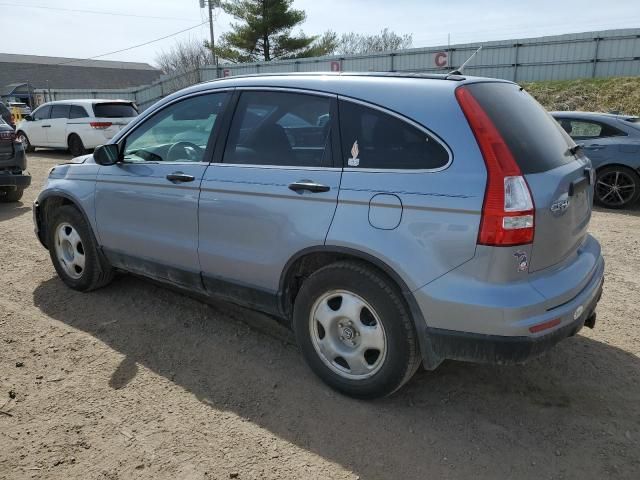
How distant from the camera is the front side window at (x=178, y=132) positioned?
11.9 ft

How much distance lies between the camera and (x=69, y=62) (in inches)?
2896

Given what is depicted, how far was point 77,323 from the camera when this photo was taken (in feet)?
13.6

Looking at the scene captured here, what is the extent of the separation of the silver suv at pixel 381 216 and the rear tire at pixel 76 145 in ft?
43.9

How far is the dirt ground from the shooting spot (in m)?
2.59

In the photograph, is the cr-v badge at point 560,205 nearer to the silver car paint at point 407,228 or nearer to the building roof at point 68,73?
the silver car paint at point 407,228

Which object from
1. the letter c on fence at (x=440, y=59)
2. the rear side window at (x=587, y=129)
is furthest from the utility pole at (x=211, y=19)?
the rear side window at (x=587, y=129)

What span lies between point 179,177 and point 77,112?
13.9 m

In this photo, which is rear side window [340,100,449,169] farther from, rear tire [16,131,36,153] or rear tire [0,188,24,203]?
rear tire [16,131,36,153]

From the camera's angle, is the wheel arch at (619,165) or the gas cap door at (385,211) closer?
the gas cap door at (385,211)

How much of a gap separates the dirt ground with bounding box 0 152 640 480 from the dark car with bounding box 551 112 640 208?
16.1 ft

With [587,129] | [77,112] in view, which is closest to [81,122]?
[77,112]

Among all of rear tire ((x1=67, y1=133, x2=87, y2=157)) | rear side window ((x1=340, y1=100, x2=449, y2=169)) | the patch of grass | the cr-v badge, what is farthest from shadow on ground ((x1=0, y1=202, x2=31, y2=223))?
the patch of grass

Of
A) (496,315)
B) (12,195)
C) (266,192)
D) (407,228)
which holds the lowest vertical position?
(12,195)

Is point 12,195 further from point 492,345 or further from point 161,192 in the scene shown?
point 492,345
